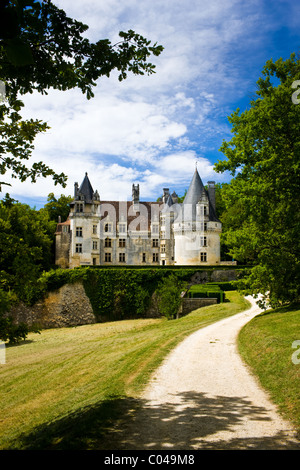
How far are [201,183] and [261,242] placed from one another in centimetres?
3060

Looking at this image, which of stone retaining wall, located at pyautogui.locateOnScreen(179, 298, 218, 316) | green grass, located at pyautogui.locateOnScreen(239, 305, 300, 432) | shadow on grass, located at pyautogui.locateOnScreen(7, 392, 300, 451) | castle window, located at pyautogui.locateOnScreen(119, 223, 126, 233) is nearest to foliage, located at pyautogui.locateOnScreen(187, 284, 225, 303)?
stone retaining wall, located at pyautogui.locateOnScreen(179, 298, 218, 316)

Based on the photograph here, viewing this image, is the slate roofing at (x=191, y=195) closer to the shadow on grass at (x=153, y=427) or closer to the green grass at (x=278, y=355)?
the green grass at (x=278, y=355)

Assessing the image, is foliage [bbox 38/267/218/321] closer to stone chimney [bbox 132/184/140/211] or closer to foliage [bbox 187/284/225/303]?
foliage [bbox 187/284/225/303]

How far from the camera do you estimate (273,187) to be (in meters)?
14.5

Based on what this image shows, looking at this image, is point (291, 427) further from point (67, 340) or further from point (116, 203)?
point (116, 203)

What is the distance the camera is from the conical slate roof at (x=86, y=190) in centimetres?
4738

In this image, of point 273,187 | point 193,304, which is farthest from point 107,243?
point 273,187

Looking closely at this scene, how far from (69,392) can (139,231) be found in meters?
39.4

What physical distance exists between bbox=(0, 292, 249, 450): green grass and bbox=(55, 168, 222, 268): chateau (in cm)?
2488

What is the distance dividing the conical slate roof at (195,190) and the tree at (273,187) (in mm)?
27875

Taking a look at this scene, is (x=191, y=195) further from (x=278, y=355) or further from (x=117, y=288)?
(x=278, y=355)

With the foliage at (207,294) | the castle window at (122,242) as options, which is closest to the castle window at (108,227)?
the castle window at (122,242)

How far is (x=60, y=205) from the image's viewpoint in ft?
197
